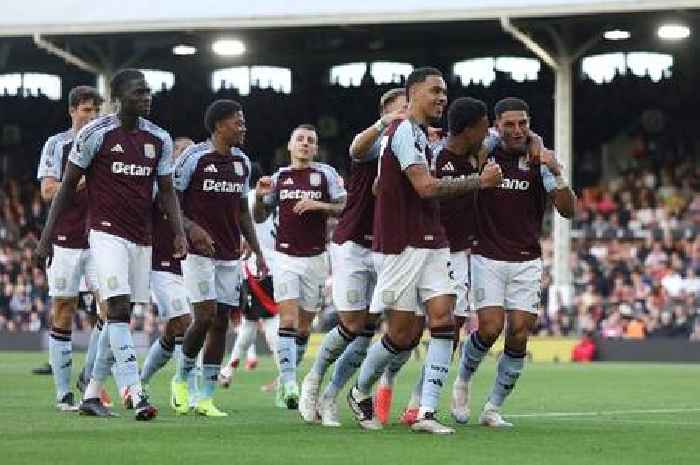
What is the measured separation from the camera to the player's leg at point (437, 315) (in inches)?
502

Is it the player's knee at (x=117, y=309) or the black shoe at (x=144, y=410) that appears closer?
the black shoe at (x=144, y=410)

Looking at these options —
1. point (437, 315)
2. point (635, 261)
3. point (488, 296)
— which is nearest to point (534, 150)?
point (488, 296)

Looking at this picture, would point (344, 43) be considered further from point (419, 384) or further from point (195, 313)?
point (419, 384)

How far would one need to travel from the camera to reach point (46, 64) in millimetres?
47375

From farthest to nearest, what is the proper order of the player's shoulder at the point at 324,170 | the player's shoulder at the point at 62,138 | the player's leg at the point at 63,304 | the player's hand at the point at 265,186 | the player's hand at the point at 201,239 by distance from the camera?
1. the player's hand at the point at 265,186
2. the player's shoulder at the point at 324,170
3. the player's leg at the point at 63,304
4. the player's shoulder at the point at 62,138
5. the player's hand at the point at 201,239

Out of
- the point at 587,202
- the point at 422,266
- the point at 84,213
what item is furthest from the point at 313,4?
the point at 422,266

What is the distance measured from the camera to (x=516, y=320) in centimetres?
1386

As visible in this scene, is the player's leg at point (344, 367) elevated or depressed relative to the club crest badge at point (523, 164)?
depressed

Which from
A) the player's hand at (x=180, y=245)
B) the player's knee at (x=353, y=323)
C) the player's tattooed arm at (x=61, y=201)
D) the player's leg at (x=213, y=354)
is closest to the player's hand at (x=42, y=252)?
the player's tattooed arm at (x=61, y=201)

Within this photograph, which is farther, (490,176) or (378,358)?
(378,358)

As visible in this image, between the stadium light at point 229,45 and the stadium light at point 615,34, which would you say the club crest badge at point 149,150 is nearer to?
the stadium light at point 615,34

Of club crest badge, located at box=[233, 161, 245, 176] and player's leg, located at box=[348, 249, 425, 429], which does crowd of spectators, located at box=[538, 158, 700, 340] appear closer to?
club crest badge, located at box=[233, 161, 245, 176]

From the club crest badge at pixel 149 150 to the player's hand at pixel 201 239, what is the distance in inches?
→ 33.9

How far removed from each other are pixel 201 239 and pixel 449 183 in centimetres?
278
